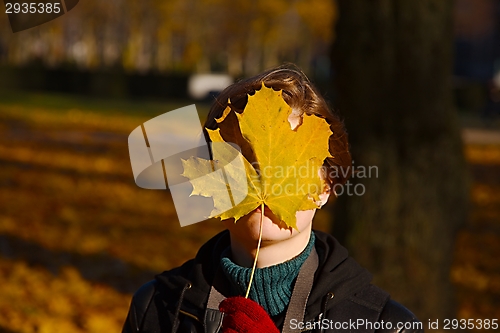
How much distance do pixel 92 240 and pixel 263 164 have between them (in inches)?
212

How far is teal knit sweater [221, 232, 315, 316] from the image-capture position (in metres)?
1.85

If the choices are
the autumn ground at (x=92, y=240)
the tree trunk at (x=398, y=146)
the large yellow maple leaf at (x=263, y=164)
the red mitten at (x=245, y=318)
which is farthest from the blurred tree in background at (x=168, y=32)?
the red mitten at (x=245, y=318)

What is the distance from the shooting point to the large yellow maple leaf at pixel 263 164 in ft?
5.44

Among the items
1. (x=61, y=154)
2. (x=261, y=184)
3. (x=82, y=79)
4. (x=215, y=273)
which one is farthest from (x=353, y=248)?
(x=82, y=79)

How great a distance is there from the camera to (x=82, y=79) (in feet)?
114

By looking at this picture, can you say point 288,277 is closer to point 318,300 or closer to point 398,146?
point 318,300

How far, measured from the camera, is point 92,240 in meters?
6.75

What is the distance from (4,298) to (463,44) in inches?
1811

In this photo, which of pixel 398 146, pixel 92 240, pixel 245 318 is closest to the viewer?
pixel 245 318

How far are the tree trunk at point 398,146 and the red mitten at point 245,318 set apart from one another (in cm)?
285

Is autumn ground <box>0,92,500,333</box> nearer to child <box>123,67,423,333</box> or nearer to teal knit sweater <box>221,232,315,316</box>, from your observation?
child <box>123,67,423,333</box>

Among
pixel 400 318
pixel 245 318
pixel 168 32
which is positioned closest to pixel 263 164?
pixel 245 318

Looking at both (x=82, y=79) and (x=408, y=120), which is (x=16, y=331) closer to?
(x=408, y=120)

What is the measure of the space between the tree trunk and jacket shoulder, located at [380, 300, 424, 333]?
97.4 inches
